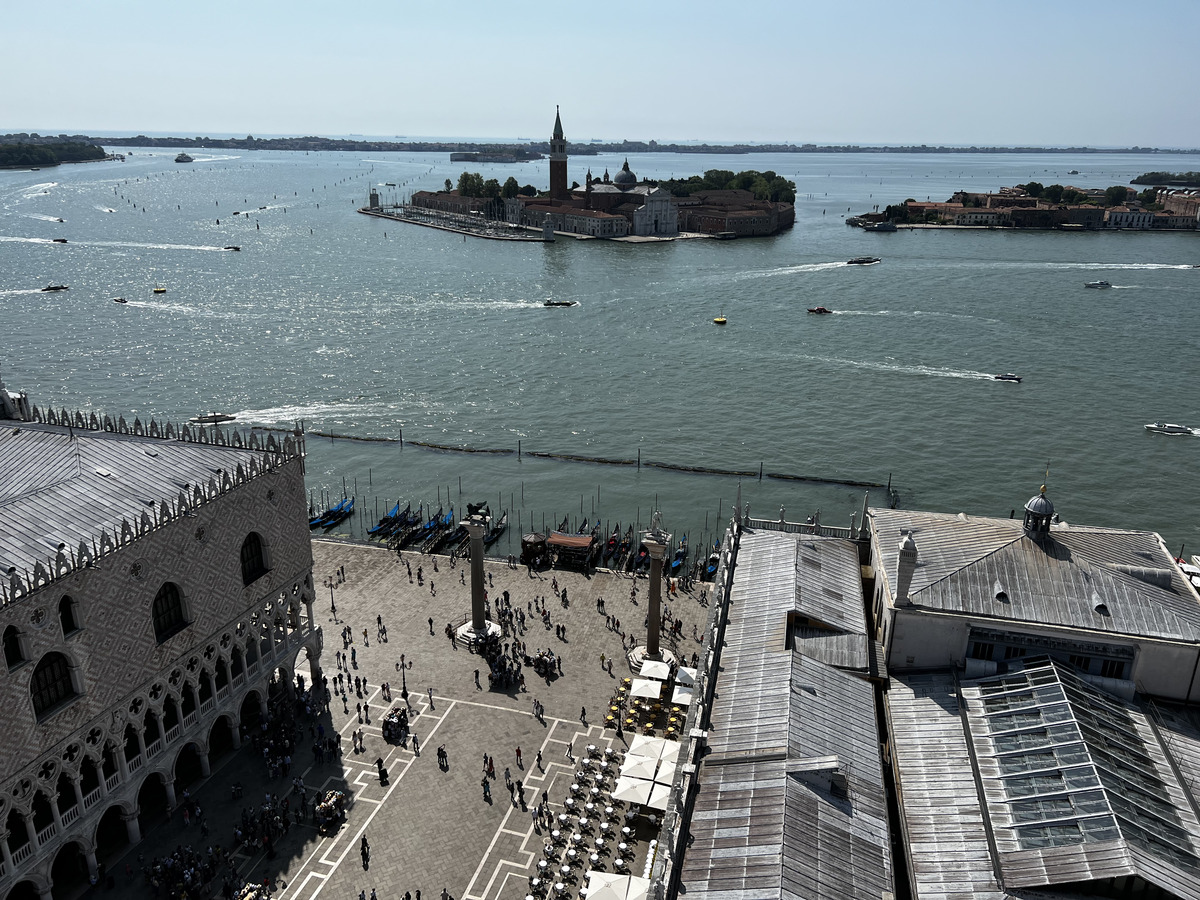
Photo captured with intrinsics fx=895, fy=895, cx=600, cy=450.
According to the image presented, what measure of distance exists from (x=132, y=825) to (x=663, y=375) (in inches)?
3172

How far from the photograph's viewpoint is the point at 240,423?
84.6 meters

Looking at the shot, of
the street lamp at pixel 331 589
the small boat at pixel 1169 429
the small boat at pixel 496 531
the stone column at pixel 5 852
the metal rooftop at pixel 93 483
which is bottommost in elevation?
the small boat at pixel 496 531

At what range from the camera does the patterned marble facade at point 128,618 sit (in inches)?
1116

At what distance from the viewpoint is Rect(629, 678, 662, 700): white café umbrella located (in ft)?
131

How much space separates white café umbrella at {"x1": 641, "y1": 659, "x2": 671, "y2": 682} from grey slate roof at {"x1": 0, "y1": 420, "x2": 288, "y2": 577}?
19478mm

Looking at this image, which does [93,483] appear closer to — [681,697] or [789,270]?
[681,697]

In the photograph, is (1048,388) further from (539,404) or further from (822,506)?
(539,404)

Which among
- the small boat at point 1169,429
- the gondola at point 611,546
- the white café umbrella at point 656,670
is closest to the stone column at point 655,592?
the white café umbrella at point 656,670

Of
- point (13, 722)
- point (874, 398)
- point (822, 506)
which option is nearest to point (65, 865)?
point (13, 722)

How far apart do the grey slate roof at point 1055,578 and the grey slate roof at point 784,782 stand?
4.28 metres

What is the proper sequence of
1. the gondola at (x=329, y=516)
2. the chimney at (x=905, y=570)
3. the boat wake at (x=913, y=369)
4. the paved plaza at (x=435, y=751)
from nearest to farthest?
the paved plaza at (x=435, y=751) < the chimney at (x=905, y=570) < the gondola at (x=329, y=516) < the boat wake at (x=913, y=369)

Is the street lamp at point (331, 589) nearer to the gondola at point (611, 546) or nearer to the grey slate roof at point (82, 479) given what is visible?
the grey slate roof at point (82, 479)

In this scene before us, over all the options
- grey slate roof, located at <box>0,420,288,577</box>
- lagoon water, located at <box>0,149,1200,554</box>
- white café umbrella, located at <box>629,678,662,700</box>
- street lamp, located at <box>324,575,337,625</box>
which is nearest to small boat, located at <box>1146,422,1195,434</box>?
lagoon water, located at <box>0,149,1200,554</box>

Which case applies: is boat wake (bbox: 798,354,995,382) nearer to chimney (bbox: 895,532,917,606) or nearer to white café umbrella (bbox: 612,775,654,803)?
chimney (bbox: 895,532,917,606)
